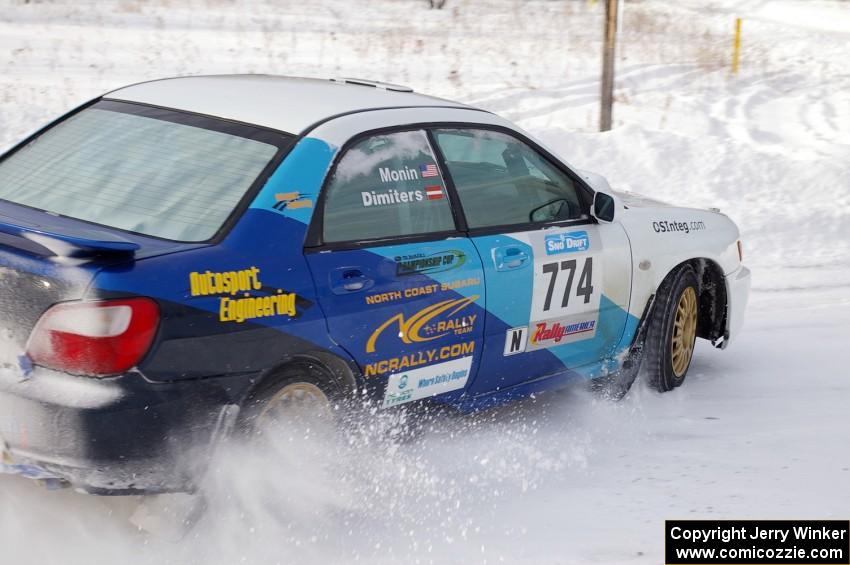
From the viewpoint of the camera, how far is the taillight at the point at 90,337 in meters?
3.50

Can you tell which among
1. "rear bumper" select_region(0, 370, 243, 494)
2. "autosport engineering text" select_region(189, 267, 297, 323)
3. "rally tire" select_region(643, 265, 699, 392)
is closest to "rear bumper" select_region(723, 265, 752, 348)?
"rally tire" select_region(643, 265, 699, 392)

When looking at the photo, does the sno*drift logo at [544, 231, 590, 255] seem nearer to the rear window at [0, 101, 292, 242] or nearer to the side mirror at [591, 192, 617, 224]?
the side mirror at [591, 192, 617, 224]

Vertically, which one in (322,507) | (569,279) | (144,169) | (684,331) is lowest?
(684,331)

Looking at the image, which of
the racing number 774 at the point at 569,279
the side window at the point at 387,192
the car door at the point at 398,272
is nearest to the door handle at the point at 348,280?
the car door at the point at 398,272

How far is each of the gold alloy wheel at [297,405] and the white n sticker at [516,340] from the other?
3.30 feet

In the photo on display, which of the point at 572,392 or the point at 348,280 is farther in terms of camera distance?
the point at 572,392

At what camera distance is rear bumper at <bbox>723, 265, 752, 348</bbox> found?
20.6 ft

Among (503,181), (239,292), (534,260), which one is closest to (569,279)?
(534,260)

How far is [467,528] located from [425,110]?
5.75 ft

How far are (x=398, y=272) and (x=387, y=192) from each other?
330mm

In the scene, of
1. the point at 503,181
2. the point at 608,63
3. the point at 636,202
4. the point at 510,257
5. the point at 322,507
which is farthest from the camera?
the point at 608,63

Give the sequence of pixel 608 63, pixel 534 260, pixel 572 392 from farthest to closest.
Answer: pixel 608 63, pixel 572 392, pixel 534 260

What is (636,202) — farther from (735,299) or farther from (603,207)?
(735,299)

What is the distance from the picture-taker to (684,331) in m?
6.16
